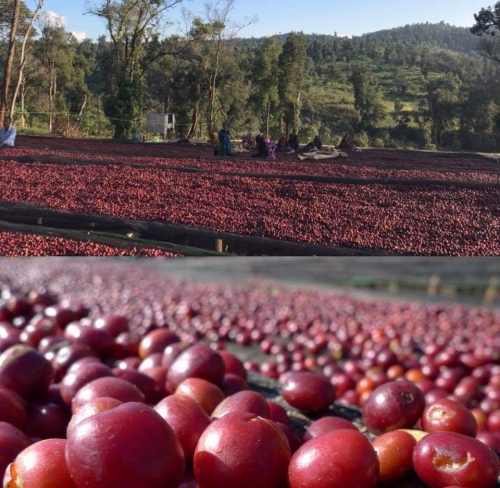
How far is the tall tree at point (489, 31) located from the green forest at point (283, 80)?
1.6 inches

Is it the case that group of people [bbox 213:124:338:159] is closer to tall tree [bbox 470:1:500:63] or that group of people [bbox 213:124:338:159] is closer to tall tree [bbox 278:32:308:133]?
tall tree [bbox 278:32:308:133]

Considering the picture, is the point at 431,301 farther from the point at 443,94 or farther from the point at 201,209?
the point at 443,94

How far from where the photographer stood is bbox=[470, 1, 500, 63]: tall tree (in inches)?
476

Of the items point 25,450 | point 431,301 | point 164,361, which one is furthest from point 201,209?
point 25,450

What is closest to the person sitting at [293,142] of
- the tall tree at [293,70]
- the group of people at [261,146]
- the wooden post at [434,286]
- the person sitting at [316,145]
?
the group of people at [261,146]

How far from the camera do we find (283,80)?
482 inches

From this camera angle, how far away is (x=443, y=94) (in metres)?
22.7

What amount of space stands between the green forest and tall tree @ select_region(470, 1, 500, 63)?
4cm

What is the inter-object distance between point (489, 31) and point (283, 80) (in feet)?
17.6

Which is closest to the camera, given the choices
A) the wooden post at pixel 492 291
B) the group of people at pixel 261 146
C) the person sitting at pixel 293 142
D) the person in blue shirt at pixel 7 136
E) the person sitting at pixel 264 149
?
the wooden post at pixel 492 291

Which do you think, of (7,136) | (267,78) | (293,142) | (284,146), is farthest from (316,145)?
(7,136)

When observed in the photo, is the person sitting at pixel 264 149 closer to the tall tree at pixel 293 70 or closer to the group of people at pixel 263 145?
the group of people at pixel 263 145

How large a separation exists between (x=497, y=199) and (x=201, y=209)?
2.33m

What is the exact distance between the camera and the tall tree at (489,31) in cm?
1210
